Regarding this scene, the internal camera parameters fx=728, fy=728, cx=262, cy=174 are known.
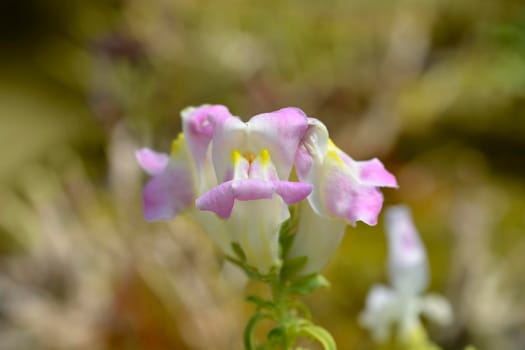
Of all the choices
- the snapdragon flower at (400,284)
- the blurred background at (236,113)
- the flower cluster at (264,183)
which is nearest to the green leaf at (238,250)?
the flower cluster at (264,183)

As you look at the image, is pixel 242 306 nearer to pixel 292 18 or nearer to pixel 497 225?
pixel 497 225

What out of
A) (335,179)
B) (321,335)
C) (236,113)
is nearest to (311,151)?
(335,179)

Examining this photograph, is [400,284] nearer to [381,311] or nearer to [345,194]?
[381,311]

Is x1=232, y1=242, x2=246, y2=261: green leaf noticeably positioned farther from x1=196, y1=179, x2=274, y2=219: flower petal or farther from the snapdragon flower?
the snapdragon flower

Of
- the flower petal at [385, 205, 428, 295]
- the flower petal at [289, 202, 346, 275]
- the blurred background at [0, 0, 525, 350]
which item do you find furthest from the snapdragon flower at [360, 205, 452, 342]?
the blurred background at [0, 0, 525, 350]

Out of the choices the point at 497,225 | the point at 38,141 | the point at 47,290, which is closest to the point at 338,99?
the point at 497,225

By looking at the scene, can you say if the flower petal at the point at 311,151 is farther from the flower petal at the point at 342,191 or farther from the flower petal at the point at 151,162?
the flower petal at the point at 151,162
